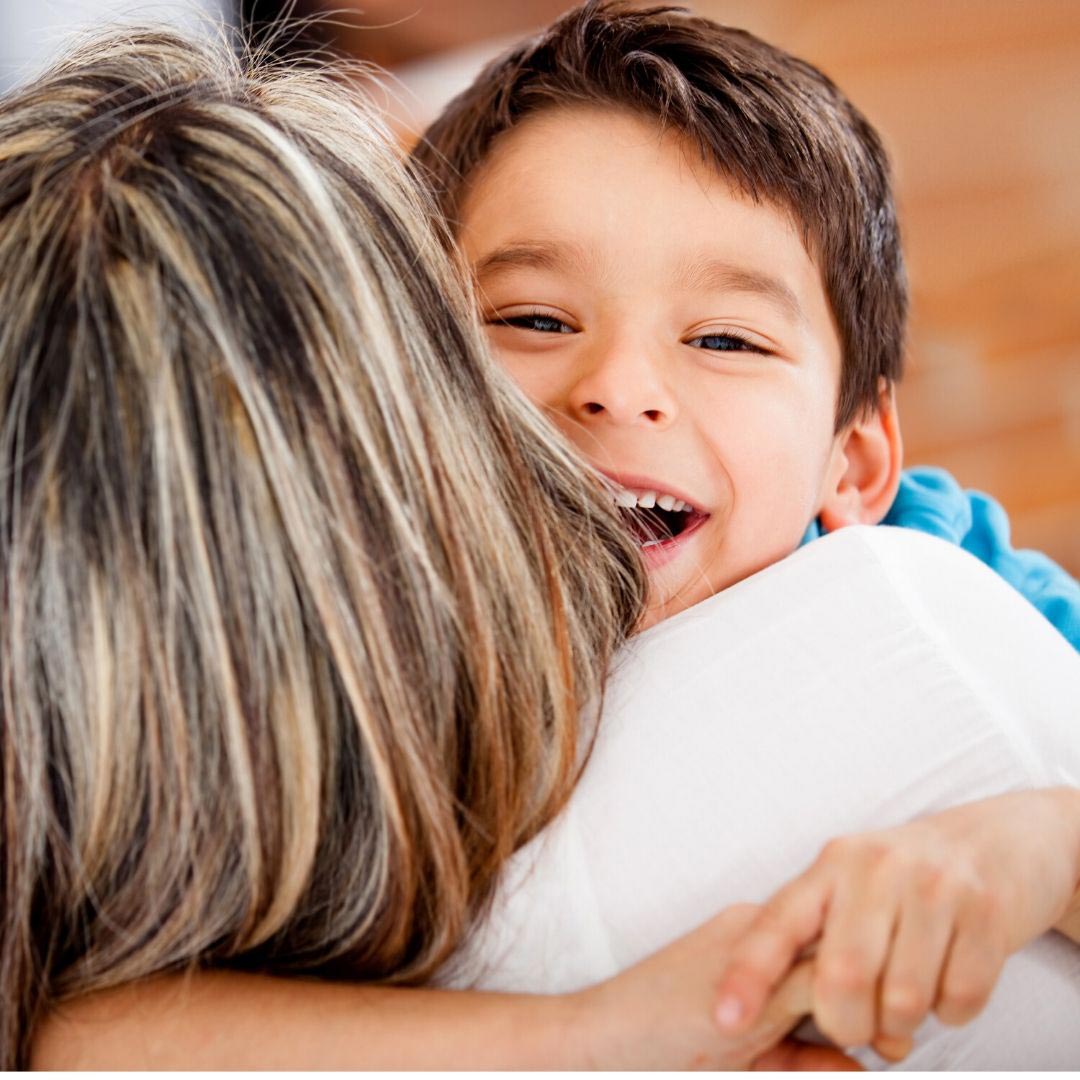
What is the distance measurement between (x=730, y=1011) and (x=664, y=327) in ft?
1.73

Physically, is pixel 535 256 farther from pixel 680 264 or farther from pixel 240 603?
pixel 240 603

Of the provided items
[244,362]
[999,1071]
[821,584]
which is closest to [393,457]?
[244,362]

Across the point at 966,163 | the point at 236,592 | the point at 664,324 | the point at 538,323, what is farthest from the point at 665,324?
the point at 966,163

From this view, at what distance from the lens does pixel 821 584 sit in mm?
632

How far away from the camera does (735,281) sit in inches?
35.3

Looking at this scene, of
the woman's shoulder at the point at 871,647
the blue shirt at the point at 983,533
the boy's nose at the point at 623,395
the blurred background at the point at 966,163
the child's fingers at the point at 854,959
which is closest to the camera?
the child's fingers at the point at 854,959

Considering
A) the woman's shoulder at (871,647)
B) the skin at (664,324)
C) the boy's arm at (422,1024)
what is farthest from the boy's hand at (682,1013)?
the skin at (664,324)

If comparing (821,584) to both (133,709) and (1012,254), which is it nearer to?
(133,709)

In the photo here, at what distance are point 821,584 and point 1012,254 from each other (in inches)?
64.0

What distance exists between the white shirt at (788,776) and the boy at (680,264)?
0.90 feet

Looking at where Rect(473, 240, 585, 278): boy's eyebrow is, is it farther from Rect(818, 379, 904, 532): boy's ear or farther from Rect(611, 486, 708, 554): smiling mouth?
Rect(818, 379, 904, 532): boy's ear

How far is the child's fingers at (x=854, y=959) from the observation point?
1.59ft

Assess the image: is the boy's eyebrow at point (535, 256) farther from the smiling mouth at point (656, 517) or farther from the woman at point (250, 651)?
the woman at point (250, 651)

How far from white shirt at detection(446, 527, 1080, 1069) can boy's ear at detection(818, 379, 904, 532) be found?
1.57 ft
